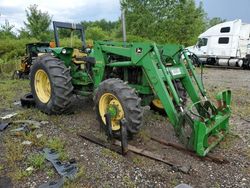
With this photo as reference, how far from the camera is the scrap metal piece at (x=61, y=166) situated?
359cm

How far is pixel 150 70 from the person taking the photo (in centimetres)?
442

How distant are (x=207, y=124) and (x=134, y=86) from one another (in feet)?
5.33

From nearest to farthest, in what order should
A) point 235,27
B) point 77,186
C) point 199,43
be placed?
point 77,186, point 235,27, point 199,43

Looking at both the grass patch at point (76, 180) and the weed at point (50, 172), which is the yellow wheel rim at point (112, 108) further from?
the weed at point (50, 172)

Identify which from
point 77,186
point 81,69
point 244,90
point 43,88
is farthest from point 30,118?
point 244,90

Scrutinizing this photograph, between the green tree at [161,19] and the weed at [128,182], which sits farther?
the green tree at [161,19]

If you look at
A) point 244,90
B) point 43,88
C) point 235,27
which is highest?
point 235,27

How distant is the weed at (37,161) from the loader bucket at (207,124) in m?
1.98

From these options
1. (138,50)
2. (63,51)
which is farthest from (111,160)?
(63,51)

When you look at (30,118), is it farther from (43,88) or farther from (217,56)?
(217,56)

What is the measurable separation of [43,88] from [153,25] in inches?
755

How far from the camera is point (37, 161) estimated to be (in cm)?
385

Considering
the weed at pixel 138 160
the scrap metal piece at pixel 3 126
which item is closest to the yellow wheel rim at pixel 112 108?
the weed at pixel 138 160

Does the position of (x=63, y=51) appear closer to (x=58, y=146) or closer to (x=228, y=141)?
(x=58, y=146)
